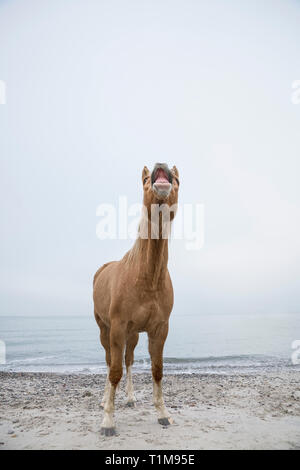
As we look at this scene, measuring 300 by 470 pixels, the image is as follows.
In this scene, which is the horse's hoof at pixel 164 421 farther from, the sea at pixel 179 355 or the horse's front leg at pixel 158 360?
the sea at pixel 179 355

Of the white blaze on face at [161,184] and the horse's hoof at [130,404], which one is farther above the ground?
the white blaze on face at [161,184]

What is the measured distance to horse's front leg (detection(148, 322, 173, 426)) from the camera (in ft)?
14.5

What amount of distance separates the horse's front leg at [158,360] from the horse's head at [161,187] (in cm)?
174

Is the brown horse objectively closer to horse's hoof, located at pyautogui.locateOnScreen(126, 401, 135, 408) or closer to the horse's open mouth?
the horse's open mouth

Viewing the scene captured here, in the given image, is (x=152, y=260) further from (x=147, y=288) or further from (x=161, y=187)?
(x=161, y=187)

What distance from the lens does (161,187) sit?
377 cm

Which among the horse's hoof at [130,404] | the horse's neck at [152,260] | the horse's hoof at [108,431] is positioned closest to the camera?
the horse's hoof at [108,431]

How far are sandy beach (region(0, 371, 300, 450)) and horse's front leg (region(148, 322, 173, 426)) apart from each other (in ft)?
0.54

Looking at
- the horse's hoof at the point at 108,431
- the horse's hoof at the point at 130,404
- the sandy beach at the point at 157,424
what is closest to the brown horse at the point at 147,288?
the horse's hoof at the point at 108,431

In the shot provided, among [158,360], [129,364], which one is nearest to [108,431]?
[158,360]

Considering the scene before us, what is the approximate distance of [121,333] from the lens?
4.16 m

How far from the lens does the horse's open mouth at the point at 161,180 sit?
3.77m
